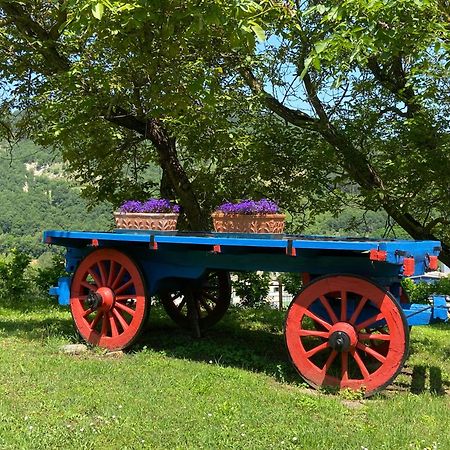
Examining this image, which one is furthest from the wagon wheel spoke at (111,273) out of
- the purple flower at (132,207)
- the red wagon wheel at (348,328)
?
the red wagon wheel at (348,328)

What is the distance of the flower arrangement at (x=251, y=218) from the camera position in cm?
585

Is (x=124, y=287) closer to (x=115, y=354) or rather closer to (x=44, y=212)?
(x=115, y=354)

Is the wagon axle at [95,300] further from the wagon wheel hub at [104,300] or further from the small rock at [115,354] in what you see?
the small rock at [115,354]

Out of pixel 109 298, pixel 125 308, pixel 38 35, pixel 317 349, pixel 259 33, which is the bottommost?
pixel 317 349

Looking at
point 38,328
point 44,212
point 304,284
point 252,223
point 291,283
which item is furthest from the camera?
point 44,212

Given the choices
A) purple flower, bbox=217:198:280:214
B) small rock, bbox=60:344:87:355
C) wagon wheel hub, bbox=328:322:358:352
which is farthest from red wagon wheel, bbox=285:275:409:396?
small rock, bbox=60:344:87:355

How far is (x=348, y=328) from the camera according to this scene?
501cm

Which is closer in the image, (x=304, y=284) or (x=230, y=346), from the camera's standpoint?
(x=304, y=284)

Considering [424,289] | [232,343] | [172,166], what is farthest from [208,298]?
[424,289]

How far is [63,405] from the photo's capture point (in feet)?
14.4

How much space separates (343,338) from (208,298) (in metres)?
3.47

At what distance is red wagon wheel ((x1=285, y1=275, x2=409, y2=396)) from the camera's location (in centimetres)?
487

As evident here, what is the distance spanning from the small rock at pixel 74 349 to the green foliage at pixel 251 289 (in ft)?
19.5

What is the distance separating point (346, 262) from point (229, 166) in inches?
237
